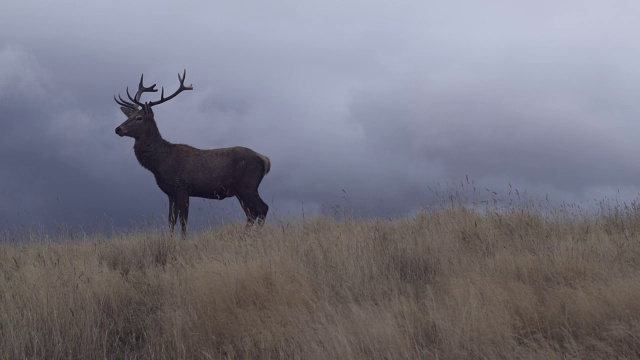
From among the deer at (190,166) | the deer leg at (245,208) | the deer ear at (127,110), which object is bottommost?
the deer leg at (245,208)

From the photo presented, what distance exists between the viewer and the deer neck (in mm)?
12500

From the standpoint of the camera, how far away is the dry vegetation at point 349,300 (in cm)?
435

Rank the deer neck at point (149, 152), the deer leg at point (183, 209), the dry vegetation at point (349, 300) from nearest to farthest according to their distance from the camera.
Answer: the dry vegetation at point (349, 300)
the deer leg at point (183, 209)
the deer neck at point (149, 152)

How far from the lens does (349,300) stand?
17.5 feet

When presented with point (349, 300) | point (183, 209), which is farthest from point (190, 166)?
point (349, 300)

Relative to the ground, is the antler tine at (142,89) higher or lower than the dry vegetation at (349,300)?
higher

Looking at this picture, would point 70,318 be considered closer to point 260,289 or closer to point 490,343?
point 260,289

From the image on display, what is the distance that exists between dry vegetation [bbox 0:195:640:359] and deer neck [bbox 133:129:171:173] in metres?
4.62

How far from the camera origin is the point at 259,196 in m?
12.8

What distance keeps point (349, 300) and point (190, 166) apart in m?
7.71

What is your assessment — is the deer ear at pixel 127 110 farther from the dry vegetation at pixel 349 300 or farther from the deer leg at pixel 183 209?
the dry vegetation at pixel 349 300

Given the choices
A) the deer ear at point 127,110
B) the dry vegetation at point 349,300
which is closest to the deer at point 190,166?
the deer ear at point 127,110

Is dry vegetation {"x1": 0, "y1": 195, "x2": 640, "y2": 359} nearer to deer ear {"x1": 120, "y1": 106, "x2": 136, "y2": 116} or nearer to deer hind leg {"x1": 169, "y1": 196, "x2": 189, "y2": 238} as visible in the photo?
deer hind leg {"x1": 169, "y1": 196, "x2": 189, "y2": 238}

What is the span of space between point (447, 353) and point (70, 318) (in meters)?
3.19
